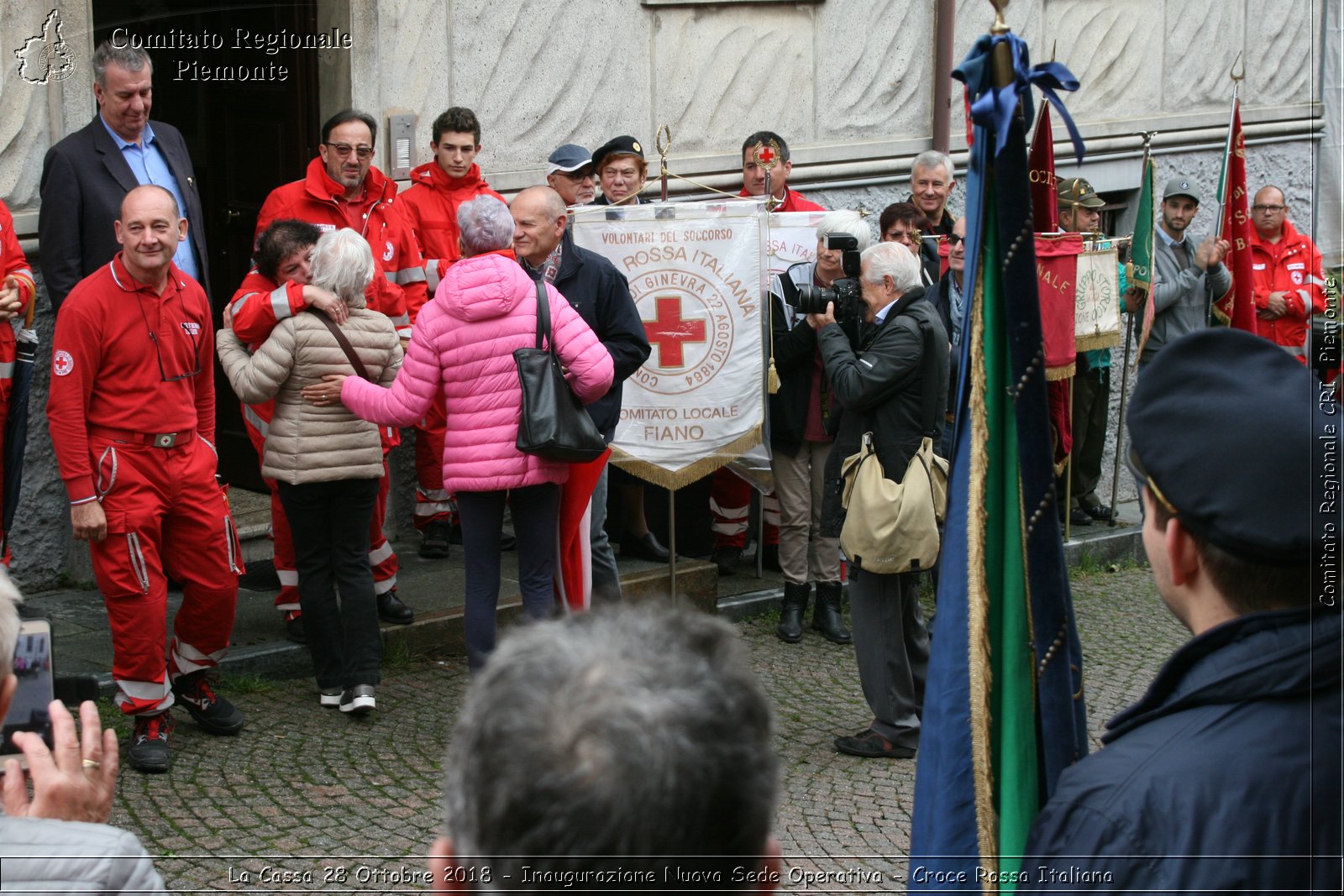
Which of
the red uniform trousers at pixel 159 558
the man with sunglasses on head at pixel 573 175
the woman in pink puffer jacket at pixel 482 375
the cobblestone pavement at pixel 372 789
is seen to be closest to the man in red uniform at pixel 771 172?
the man with sunglasses on head at pixel 573 175

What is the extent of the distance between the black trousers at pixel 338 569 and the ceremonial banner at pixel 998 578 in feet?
11.8

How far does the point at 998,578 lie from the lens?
8.25 feet

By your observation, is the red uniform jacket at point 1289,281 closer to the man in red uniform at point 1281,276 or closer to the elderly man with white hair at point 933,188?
the man in red uniform at point 1281,276

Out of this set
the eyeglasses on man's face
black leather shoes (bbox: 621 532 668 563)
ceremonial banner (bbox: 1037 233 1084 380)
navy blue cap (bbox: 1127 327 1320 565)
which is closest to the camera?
navy blue cap (bbox: 1127 327 1320 565)

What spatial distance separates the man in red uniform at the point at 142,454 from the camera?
5.24m

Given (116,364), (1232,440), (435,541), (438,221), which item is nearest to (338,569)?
(116,364)

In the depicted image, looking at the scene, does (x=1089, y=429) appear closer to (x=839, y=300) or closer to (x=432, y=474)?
(x=839, y=300)

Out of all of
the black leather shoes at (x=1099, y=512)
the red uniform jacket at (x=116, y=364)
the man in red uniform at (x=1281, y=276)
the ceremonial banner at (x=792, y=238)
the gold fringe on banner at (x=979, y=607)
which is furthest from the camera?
the man in red uniform at (x=1281, y=276)

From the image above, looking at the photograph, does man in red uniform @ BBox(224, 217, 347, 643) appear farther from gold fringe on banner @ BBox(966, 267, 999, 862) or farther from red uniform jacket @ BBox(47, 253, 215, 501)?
gold fringe on banner @ BBox(966, 267, 999, 862)

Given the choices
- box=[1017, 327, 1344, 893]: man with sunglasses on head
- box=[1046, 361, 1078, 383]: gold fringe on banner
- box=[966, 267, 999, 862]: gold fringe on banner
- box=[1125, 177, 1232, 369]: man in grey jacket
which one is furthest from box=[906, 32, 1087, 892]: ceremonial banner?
box=[1125, 177, 1232, 369]: man in grey jacket

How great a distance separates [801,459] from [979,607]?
5107 mm

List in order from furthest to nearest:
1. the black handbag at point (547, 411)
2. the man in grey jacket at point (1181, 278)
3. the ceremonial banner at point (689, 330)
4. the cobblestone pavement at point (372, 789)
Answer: the man in grey jacket at point (1181, 278) < the ceremonial banner at point (689, 330) < the black handbag at point (547, 411) < the cobblestone pavement at point (372, 789)

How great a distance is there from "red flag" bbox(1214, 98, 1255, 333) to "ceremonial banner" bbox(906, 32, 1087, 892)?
7.64 m

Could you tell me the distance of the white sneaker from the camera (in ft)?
19.1
